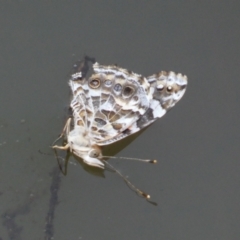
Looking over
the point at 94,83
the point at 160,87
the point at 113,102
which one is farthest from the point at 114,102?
the point at 160,87

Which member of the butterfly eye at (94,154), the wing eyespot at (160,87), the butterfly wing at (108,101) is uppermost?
the wing eyespot at (160,87)

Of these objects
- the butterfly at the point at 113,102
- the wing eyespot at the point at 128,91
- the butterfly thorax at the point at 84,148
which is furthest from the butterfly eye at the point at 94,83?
the butterfly thorax at the point at 84,148

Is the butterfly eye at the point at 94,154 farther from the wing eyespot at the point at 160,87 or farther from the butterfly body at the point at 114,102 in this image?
the wing eyespot at the point at 160,87

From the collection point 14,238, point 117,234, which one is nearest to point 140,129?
point 117,234

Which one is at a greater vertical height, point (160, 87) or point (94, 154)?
point (160, 87)

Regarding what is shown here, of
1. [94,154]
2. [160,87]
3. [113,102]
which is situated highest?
[160,87]

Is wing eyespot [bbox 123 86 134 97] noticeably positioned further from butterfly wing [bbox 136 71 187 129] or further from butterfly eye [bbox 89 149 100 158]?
butterfly eye [bbox 89 149 100 158]

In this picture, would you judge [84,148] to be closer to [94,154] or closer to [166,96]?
[94,154]

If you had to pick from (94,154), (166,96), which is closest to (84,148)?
(94,154)

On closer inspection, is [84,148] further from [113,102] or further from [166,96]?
[166,96]

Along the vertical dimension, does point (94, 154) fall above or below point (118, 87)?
below
